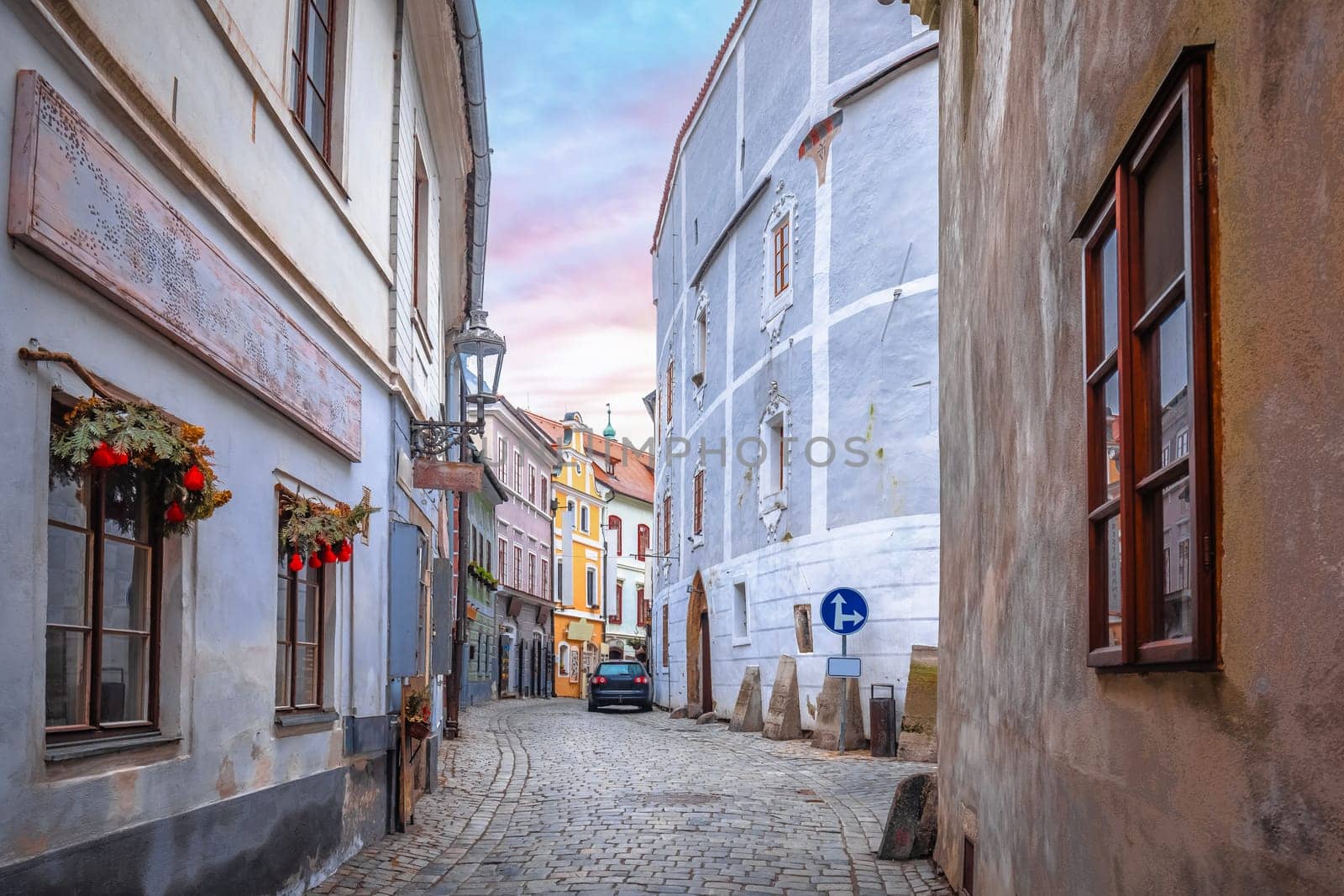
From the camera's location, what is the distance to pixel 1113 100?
13.5 feet

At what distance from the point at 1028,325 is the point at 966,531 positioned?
2.36 meters

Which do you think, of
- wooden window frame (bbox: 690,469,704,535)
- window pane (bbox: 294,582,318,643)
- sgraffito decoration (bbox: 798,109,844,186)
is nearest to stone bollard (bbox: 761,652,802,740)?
wooden window frame (bbox: 690,469,704,535)

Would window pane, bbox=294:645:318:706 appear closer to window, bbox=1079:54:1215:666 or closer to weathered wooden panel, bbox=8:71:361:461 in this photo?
weathered wooden panel, bbox=8:71:361:461

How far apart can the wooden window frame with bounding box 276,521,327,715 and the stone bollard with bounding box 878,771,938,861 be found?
3.83 m

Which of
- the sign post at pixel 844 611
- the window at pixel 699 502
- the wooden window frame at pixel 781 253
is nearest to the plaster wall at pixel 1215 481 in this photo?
the sign post at pixel 844 611

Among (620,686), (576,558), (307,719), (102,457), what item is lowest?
(620,686)

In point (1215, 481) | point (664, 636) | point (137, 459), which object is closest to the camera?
point (1215, 481)

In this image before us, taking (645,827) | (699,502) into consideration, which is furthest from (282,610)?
(699,502)

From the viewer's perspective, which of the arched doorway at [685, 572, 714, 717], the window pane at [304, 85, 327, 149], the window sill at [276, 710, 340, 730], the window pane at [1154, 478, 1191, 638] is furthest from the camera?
the arched doorway at [685, 572, 714, 717]

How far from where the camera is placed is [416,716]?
10.7m

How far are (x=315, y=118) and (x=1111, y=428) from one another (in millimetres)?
6268

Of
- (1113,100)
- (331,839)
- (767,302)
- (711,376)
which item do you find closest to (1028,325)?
(1113,100)

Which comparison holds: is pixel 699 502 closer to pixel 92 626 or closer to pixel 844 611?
pixel 844 611

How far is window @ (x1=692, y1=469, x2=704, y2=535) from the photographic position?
28.9m
